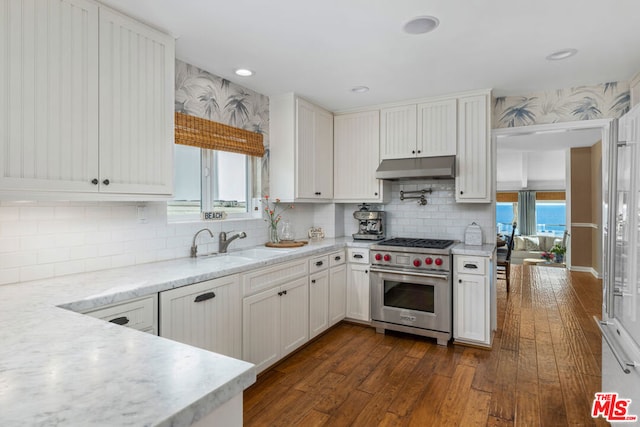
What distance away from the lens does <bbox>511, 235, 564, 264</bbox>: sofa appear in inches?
376

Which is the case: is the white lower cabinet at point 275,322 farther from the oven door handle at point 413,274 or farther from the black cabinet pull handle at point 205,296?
the oven door handle at point 413,274

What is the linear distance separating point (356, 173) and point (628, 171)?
109 inches

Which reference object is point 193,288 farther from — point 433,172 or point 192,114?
point 433,172

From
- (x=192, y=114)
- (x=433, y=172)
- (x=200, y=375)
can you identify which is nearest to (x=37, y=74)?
(x=192, y=114)

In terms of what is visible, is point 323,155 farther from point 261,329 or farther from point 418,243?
point 261,329

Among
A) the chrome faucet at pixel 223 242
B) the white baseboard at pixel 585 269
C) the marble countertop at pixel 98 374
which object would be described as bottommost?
the white baseboard at pixel 585 269

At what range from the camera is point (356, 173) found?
4.16 m

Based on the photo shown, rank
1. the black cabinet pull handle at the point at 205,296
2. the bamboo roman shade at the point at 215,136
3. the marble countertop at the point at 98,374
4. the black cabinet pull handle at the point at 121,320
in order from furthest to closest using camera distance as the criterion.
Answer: the bamboo roman shade at the point at 215,136 < the black cabinet pull handle at the point at 205,296 < the black cabinet pull handle at the point at 121,320 < the marble countertop at the point at 98,374

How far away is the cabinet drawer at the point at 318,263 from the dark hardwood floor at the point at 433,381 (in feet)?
2.33

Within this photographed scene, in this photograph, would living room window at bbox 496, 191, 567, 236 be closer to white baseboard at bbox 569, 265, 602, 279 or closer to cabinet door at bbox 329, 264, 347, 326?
white baseboard at bbox 569, 265, 602, 279

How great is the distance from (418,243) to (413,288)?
48 centimetres

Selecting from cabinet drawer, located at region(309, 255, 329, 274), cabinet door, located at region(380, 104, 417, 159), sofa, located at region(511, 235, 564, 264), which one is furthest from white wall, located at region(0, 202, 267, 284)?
sofa, located at region(511, 235, 564, 264)

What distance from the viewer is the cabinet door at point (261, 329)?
252cm

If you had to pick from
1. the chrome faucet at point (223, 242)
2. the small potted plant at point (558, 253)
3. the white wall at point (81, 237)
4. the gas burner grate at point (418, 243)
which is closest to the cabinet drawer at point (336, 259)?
the gas burner grate at point (418, 243)
